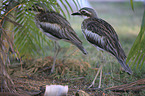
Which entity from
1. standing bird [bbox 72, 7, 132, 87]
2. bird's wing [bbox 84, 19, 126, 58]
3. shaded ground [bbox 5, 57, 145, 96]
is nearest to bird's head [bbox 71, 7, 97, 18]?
standing bird [bbox 72, 7, 132, 87]

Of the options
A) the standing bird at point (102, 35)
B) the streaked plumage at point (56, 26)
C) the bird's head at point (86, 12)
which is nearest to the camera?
the standing bird at point (102, 35)

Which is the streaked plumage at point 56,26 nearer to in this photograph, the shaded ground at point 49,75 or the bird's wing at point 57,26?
the bird's wing at point 57,26

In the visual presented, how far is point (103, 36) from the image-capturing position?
2484mm

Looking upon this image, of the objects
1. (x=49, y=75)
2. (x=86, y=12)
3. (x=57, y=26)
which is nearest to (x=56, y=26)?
(x=57, y=26)

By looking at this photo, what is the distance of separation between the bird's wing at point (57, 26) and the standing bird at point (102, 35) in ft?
1.06

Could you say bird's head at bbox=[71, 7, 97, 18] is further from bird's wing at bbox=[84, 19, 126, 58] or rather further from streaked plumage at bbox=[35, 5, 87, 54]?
streaked plumage at bbox=[35, 5, 87, 54]

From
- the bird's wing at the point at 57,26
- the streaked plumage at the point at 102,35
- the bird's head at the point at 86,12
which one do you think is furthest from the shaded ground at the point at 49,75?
the bird's head at the point at 86,12

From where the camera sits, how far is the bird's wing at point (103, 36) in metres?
2.43

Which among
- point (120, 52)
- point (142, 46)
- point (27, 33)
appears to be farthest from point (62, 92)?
point (27, 33)

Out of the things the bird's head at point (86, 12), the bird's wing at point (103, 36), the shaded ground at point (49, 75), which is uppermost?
the bird's head at point (86, 12)

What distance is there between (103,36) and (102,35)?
0.07 feet

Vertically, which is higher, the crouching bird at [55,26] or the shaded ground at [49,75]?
the crouching bird at [55,26]

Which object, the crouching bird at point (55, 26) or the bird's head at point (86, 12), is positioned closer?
the bird's head at point (86, 12)

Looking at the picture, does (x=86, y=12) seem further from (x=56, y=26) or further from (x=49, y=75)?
(x=49, y=75)
